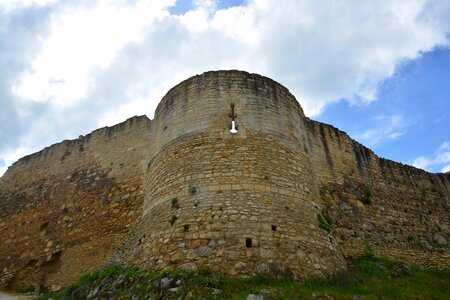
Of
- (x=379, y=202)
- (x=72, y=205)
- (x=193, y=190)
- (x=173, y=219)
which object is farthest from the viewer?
(x=379, y=202)

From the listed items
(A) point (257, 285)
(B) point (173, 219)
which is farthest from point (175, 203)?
(A) point (257, 285)

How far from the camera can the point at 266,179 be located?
31.1 feet

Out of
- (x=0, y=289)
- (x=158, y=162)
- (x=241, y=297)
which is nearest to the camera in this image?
(x=241, y=297)

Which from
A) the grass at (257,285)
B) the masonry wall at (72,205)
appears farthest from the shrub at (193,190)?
the masonry wall at (72,205)

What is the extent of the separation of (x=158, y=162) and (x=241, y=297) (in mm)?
4835

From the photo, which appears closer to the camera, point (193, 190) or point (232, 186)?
point (232, 186)

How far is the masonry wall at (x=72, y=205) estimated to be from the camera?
12.2 m

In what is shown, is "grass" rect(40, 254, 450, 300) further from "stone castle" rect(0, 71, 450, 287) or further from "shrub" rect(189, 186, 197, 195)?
"shrub" rect(189, 186, 197, 195)

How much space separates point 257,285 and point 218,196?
2.29 m

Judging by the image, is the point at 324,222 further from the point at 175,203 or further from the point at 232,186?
the point at 175,203

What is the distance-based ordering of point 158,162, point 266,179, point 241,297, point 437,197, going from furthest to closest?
point 437,197 < point 158,162 < point 266,179 < point 241,297

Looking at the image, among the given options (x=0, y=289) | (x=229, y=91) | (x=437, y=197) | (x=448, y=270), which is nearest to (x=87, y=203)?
(x=0, y=289)

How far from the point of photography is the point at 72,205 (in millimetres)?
13602

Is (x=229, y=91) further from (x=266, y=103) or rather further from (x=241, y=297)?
(x=241, y=297)
